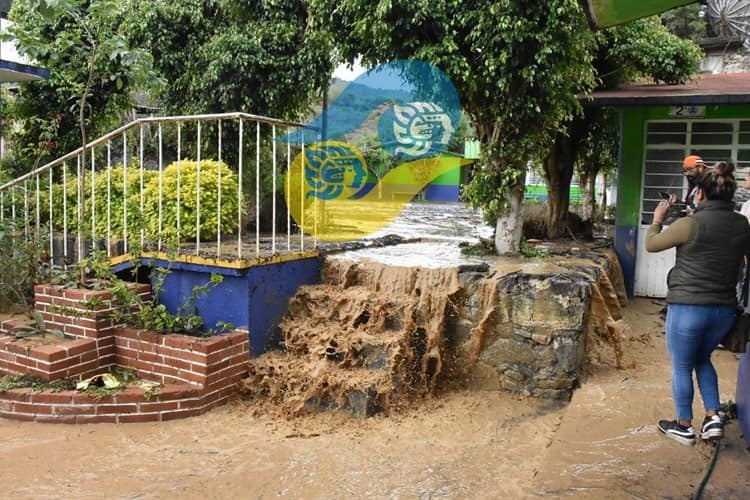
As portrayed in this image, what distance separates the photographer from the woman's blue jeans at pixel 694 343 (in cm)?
344

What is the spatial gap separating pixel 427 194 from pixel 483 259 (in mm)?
25067

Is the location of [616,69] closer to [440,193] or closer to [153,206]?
[153,206]

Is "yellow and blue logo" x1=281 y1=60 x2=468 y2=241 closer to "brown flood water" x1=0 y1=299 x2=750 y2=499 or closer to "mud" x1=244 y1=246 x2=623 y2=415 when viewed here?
"mud" x1=244 y1=246 x2=623 y2=415

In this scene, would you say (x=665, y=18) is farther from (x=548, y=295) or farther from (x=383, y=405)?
(x=383, y=405)

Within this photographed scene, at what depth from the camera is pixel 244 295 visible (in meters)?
5.18

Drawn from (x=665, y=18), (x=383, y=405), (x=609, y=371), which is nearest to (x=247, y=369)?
(x=383, y=405)

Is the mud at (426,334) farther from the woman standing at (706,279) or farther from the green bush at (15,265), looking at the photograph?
the green bush at (15,265)

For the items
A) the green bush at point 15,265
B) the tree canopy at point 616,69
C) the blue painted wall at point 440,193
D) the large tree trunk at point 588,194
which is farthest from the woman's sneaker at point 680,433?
the blue painted wall at point 440,193

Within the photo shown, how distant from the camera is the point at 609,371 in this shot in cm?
569

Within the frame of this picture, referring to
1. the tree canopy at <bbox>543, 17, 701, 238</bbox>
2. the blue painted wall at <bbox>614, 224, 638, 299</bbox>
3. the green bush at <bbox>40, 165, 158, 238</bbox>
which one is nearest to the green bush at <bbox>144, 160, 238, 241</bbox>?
the green bush at <bbox>40, 165, 158, 238</bbox>

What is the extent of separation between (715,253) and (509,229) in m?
3.37

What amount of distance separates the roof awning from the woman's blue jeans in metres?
6.74

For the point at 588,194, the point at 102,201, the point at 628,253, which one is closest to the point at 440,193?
the point at 588,194

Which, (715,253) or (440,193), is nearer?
(715,253)
